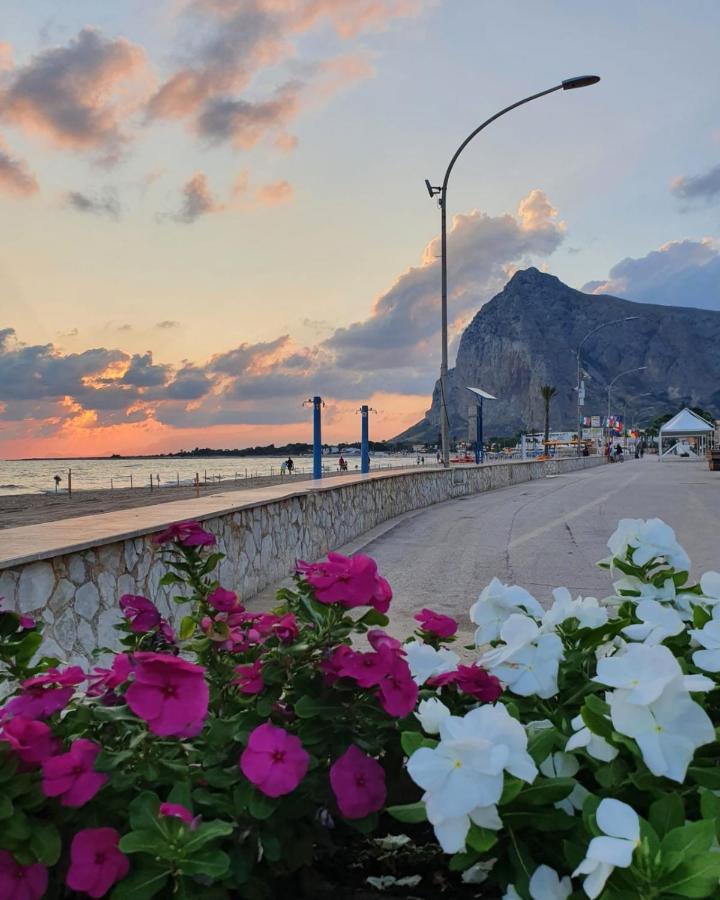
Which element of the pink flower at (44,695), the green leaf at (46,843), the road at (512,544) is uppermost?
the pink flower at (44,695)

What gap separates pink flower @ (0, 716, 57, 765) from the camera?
1319 mm

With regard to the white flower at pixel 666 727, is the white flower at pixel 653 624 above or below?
above

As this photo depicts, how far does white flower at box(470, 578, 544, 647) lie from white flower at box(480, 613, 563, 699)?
241 millimetres

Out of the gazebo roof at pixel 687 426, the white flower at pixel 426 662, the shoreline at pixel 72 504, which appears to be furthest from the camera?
the gazebo roof at pixel 687 426

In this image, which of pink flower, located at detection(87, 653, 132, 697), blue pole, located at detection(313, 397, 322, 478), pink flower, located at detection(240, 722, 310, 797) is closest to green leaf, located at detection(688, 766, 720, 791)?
pink flower, located at detection(240, 722, 310, 797)

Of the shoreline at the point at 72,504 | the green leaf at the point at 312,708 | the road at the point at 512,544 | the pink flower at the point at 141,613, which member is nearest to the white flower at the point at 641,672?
the green leaf at the point at 312,708

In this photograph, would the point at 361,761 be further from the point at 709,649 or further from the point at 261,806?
the point at 709,649

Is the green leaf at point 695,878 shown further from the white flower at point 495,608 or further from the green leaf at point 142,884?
the white flower at point 495,608

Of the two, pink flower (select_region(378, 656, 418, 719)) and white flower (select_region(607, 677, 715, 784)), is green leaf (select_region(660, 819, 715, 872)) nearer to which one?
white flower (select_region(607, 677, 715, 784))

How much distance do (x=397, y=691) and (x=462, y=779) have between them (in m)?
0.34

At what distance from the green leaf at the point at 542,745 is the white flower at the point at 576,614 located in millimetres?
376

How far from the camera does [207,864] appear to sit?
1.14m

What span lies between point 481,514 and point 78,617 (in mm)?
13662

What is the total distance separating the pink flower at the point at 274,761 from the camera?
1.29 metres
